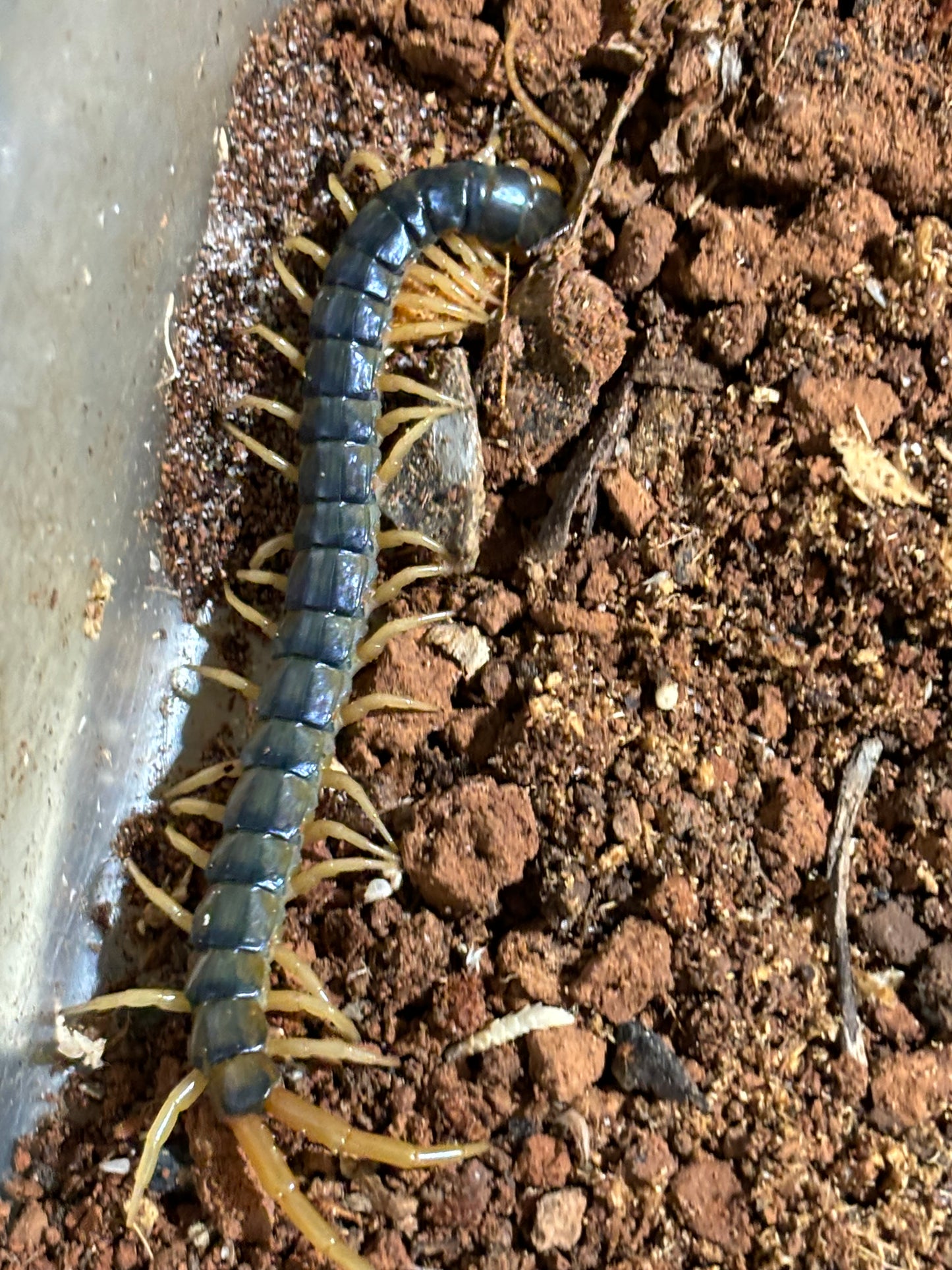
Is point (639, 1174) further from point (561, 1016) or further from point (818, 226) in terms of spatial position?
point (818, 226)

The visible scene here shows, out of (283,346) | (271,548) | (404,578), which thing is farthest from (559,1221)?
(283,346)

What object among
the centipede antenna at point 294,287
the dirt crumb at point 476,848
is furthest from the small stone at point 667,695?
the centipede antenna at point 294,287

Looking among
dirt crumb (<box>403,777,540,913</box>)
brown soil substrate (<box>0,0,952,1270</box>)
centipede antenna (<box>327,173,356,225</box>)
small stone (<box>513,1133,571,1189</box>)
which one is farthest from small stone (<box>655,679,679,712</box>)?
centipede antenna (<box>327,173,356,225</box>)

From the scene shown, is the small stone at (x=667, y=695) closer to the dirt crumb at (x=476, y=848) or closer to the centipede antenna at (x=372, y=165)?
the dirt crumb at (x=476, y=848)

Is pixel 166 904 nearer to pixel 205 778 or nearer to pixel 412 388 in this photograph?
pixel 205 778

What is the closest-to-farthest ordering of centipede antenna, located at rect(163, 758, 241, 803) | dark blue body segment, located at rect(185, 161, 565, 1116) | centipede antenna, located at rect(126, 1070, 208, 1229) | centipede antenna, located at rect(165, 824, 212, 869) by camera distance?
centipede antenna, located at rect(126, 1070, 208, 1229)
dark blue body segment, located at rect(185, 161, 565, 1116)
centipede antenna, located at rect(165, 824, 212, 869)
centipede antenna, located at rect(163, 758, 241, 803)

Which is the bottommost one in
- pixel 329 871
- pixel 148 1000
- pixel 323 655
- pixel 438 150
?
pixel 148 1000

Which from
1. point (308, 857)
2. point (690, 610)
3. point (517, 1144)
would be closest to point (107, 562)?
point (308, 857)

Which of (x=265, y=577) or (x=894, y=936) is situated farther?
(x=265, y=577)

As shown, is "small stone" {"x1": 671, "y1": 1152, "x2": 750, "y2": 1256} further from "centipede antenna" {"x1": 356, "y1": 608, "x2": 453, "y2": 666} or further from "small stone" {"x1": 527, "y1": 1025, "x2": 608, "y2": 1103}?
"centipede antenna" {"x1": 356, "y1": 608, "x2": 453, "y2": 666}
